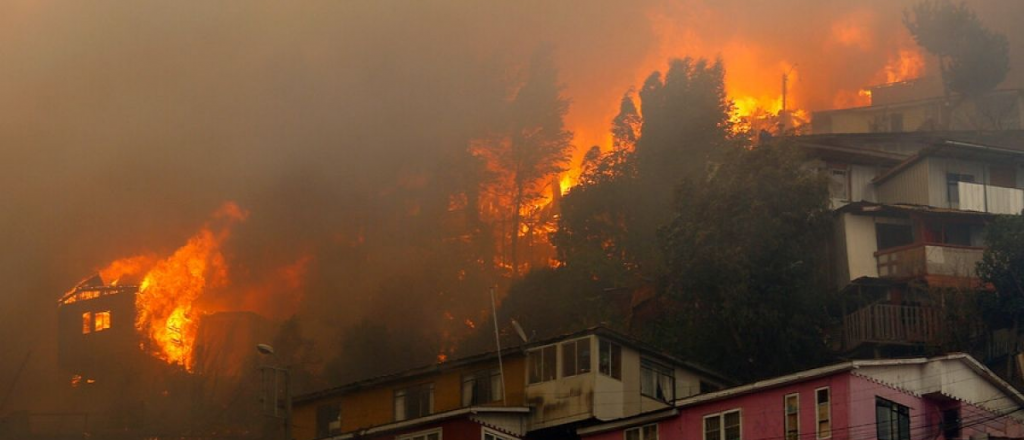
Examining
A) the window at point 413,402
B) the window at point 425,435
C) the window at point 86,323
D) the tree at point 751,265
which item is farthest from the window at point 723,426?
the window at point 86,323

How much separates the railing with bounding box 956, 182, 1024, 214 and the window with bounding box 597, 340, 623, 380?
19.4 meters

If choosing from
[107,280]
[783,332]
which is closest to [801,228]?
[783,332]

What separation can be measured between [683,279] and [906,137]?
22191 mm

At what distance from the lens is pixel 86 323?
348 feet

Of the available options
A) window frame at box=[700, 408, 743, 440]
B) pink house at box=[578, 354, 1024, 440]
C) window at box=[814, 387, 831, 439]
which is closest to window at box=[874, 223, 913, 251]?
pink house at box=[578, 354, 1024, 440]

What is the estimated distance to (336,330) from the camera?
3716 inches

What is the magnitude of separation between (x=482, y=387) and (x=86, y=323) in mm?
59427

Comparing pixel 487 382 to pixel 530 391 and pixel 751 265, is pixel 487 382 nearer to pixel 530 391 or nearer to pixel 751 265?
pixel 530 391

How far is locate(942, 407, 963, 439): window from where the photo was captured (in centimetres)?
4222

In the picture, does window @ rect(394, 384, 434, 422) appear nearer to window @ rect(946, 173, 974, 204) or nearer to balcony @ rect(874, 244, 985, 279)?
balcony @ rect(874, 244, 985, 279)

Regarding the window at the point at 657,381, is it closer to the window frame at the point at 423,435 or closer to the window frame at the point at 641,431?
the window frame at the point at 641,431

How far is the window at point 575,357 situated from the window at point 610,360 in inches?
20.3

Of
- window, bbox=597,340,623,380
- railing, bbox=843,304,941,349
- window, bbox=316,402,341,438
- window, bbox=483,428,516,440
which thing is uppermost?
railing, bbox=843,304,941,349

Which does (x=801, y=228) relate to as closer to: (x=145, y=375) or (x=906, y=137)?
(x=906, y=137)
